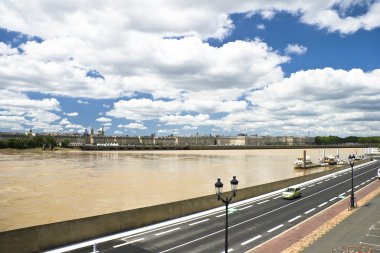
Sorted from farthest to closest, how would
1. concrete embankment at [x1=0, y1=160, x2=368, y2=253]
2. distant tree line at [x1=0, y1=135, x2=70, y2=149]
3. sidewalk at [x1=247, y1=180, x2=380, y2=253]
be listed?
distant tree line at [x1=0, y1=135, x2=70, y2=149] → sidewalk at [x1=247, y1=180, x2=380, y2=253] → concrete embankment at [x1=0, y1=160, x2=368, y2=253]

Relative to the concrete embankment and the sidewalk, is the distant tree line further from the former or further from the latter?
the sidewalk

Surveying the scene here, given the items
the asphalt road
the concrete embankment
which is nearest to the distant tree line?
the asphalt road

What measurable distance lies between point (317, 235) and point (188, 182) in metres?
38.7

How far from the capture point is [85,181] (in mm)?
60781

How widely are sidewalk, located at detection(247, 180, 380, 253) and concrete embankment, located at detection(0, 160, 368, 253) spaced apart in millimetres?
7913

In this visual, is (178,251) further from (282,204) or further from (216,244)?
(282,204)

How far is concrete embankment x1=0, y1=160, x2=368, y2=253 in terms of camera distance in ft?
61.4

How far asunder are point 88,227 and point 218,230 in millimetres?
8431

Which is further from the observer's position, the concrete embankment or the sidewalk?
the sidewalk

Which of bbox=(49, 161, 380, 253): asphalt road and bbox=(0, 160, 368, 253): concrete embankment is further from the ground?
bbox=(0, 160, 368, 253): concrete embankment

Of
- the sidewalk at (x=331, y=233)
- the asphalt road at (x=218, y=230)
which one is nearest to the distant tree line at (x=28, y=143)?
the asphalt road at (x=218, y=230)

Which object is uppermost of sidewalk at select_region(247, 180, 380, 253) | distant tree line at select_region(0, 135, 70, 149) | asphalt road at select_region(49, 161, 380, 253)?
distant tree line at select_region(0, 135, 70, 149)

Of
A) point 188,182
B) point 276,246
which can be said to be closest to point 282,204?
point 276,246

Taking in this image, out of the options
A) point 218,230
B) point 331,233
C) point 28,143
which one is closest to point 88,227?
point 218,230
